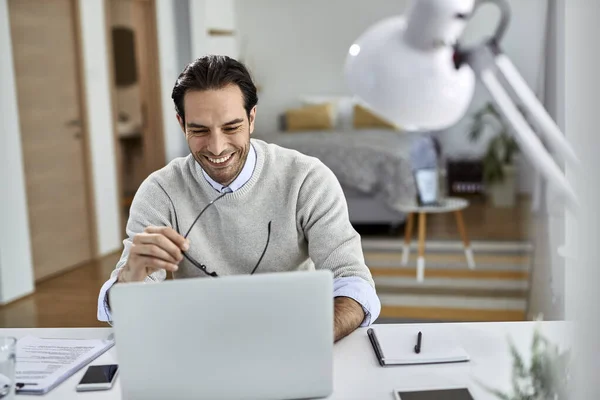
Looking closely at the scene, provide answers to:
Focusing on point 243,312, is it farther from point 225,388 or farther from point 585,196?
point 585,196

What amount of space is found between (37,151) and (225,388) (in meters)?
3.54

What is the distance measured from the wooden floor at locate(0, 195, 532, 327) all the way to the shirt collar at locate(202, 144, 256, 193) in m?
1.77

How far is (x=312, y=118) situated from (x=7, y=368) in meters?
5.41

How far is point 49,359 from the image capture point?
1183 millimetres

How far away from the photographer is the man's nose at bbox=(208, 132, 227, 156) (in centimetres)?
141

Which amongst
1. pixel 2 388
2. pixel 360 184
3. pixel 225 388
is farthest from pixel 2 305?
pixel 225 388

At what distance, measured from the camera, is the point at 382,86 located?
50 cm

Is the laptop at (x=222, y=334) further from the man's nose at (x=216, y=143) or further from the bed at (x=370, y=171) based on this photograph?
the bed at (x=370, y=171)

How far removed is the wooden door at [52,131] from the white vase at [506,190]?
3.48 meters

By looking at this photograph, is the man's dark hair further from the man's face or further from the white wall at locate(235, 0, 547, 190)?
the white wall at locate(235, 0, 547, 190)

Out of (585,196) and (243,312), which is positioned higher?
(585,196)

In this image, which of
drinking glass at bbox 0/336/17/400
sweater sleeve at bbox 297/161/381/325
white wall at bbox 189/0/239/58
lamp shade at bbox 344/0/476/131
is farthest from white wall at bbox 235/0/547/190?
lamp shade at bbox 344/0/476/131

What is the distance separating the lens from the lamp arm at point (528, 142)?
1.19ft

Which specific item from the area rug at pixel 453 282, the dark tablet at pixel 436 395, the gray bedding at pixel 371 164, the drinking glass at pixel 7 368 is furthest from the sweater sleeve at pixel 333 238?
the gray bedding at pixel 371 164
